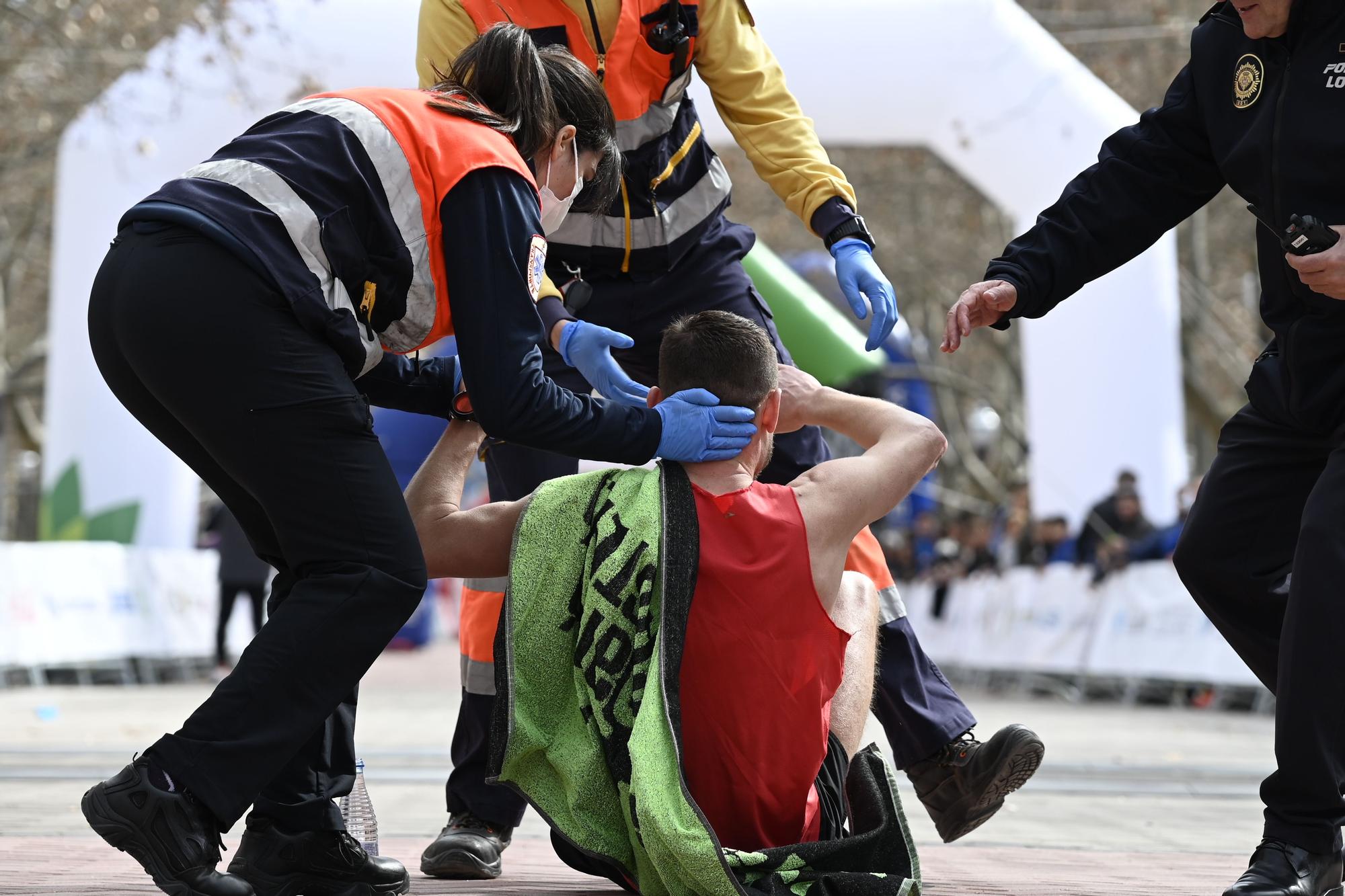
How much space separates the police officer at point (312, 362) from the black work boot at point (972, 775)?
1.03m

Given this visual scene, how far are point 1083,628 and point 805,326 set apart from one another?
→ 521 cm

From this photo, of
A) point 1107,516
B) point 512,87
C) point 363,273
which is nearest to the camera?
point 363,273

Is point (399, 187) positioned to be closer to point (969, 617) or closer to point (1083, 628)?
point (1083, 628)

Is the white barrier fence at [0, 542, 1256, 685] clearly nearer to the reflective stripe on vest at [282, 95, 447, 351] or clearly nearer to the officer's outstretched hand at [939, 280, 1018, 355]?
the officer's outstretched hand at [939, 280, 1018, 355]

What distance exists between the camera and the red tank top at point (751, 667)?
3.00m

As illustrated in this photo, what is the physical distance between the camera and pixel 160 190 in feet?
9.99

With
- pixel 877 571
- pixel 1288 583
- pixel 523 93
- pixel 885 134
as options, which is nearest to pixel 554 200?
pixel 523 93

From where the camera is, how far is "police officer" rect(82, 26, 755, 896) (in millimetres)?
2896

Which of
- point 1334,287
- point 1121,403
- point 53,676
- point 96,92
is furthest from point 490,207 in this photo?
point 96,92

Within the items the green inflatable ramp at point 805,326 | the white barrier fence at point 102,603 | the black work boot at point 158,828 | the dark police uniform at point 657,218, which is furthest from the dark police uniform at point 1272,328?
the white barrier fence at point 102,603

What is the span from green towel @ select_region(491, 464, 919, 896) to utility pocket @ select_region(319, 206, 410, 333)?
428 millimetres

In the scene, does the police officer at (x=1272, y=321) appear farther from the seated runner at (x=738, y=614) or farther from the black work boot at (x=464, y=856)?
the black work boot at (x=464, y=856)

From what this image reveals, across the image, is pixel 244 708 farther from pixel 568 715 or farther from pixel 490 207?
pixel 490 207

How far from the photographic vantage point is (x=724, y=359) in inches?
124
